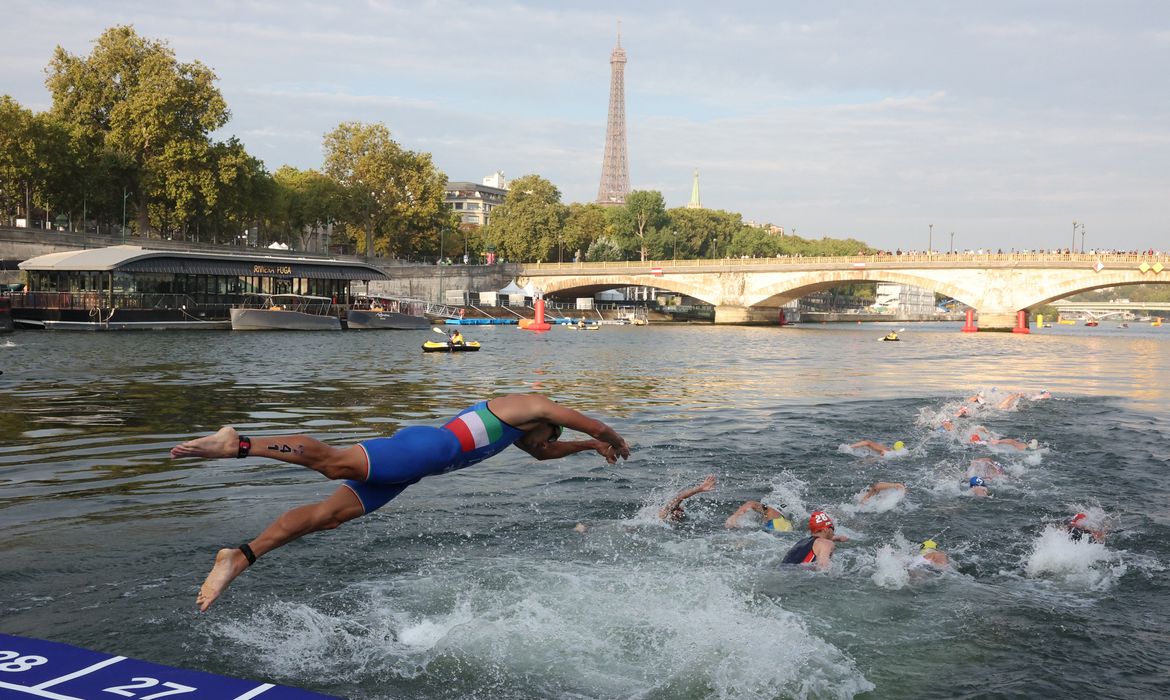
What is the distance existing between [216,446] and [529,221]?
4967 inches

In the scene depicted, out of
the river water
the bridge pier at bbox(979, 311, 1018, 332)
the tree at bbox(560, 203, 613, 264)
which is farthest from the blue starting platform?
the tree at bbox(560, 203, 613, 264)

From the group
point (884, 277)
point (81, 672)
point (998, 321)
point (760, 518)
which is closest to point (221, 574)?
point (81, 672)

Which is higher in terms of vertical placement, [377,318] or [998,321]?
[998,321]

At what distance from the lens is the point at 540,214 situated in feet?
431

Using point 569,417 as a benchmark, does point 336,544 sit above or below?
below

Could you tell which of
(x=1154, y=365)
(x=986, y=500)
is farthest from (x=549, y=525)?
(x=1154, y=365)

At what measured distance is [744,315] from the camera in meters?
111

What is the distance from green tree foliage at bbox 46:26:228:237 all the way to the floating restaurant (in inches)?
444

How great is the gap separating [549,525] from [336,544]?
2837 mm

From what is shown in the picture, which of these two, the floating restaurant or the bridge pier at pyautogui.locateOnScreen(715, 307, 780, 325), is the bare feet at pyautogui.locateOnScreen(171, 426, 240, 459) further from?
the bridge pier at pyautogui.locateOnScreen(715, 307, 780, 325)

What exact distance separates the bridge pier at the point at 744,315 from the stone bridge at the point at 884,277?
12cm

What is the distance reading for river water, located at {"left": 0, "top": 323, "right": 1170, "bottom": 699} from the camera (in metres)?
8.06

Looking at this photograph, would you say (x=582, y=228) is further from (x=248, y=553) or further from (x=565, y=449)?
(x=248, y=553)

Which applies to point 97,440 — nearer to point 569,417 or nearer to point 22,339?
point 569,417
